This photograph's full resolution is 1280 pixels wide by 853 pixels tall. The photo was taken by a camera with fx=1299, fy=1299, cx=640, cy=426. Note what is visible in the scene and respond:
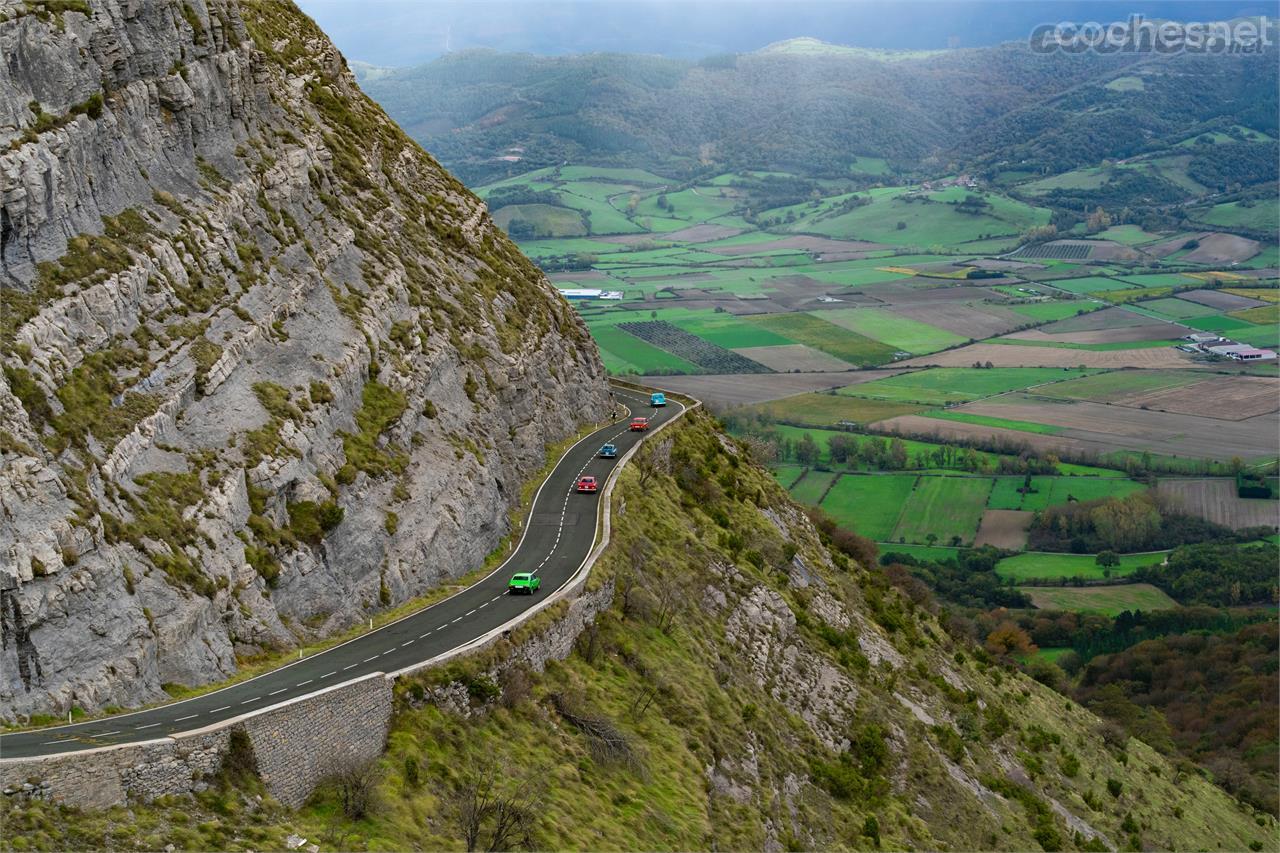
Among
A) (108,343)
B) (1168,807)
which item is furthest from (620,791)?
(1168,807)

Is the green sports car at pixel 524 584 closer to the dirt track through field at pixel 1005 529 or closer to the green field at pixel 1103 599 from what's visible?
the green field at pixel 1103 599

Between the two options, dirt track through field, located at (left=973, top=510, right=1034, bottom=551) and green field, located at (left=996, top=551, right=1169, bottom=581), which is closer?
green field, located at (left=996, top=551, right=1169, bottom=581)

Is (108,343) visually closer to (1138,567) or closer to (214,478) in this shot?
(214,478)

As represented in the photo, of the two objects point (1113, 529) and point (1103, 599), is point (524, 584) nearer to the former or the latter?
point (1103, 599)

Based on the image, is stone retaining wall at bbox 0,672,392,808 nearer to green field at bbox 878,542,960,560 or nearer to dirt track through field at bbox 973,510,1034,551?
green field at bbox 878,542,960,560

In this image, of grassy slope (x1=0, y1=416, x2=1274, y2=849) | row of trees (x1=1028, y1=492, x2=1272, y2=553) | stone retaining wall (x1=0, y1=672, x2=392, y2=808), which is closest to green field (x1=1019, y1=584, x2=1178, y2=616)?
row of trees (x1=1028, y1=492, x2=1272, y2=553)

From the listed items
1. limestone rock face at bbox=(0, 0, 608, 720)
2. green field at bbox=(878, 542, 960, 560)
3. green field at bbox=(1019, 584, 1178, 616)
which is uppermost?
limestone rock face at bbox=(0, 0, 608, 720)

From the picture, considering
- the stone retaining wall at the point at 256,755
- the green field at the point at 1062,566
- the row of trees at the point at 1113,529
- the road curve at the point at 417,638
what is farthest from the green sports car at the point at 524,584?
the row of trees at the point at 1113,529
